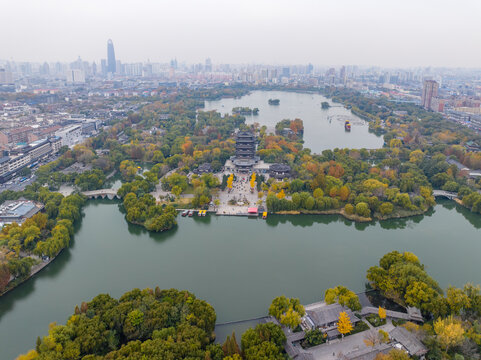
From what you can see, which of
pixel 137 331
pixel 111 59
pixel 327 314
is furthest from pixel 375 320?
pixel 111 59

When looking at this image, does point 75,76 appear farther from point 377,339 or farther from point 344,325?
point 377,339

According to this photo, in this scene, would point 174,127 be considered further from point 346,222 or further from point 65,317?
point 65,317

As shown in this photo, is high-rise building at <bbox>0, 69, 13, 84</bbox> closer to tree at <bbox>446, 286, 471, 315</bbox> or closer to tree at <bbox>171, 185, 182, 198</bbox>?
tree at <bbox>171, 185, 182, 198</bbox>

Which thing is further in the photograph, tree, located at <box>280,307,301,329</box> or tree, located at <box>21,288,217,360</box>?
tree, located at <box>280,307,301,329</box>

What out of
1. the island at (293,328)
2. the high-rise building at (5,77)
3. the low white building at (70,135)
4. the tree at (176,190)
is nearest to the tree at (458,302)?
the island at (293,328)

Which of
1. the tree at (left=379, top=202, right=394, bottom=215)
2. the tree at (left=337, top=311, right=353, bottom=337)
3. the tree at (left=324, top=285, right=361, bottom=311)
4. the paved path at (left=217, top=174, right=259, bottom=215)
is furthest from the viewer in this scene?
the paved path at (left=217, top=174, right=259, bottom=215)

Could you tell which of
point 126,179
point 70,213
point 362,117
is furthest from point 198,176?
point 362,117

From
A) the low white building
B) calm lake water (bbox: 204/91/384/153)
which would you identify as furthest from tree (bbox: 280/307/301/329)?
the low white building
